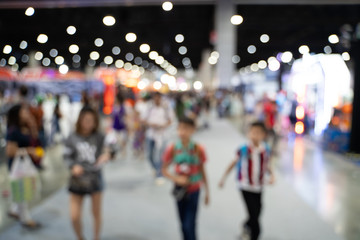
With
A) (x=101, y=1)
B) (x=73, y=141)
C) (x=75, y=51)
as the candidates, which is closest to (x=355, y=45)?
(x=101, y=1)

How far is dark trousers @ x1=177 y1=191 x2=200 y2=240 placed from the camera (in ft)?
11.1

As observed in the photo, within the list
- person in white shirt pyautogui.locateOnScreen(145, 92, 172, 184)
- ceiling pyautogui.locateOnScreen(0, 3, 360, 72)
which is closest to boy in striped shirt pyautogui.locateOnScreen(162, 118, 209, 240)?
person in white shirt pyautogui.locateOnScreen(145, 92, 172, 184)

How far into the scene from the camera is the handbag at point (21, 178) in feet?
14.3

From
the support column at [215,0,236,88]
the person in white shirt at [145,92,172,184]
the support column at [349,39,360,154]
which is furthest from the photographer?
the support column at [215,0,236,88]

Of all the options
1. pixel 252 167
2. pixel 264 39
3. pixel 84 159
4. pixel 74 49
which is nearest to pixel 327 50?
pixel 264 39

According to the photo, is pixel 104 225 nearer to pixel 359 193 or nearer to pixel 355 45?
pixel 359 193

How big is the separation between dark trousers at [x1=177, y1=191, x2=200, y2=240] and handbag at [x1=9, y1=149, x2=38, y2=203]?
202 centimetres

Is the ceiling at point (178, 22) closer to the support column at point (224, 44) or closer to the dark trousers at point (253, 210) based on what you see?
the support column at point (224, 44)

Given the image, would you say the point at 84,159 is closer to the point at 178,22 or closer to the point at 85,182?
the point at 85,182

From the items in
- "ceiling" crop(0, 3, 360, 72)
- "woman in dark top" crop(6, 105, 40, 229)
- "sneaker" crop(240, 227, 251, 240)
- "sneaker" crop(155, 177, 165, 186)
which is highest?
"ceiling" crop(0, 3, 360, 72)

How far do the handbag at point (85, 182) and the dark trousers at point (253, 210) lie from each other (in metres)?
1.54

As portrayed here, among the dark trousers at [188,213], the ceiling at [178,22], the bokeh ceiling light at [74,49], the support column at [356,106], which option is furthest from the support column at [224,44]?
the bokeh ceiling light at [74,49]

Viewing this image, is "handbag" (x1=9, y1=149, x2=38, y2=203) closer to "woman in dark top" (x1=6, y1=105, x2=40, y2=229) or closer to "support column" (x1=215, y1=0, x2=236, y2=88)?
"woman in dark top" (x1=6, y1=105, x2=40, y2=229)

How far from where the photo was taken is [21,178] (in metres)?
4.35
